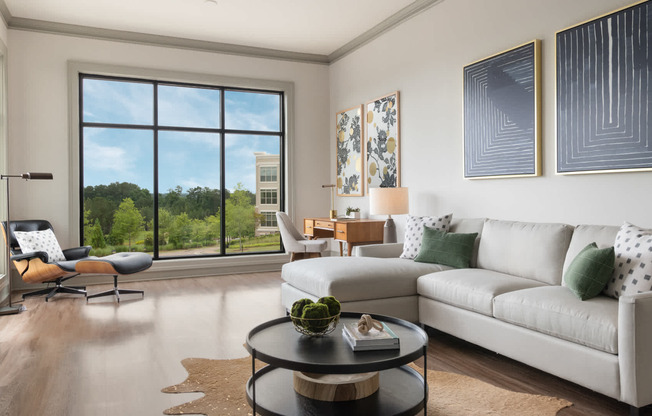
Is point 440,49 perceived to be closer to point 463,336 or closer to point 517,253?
point 517,253

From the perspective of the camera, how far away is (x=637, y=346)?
86.2 inches

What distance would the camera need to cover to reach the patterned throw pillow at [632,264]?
101 inches

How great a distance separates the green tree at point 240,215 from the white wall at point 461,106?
1.40 metres

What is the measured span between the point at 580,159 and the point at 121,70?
203 inches

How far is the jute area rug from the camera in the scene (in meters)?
2.37

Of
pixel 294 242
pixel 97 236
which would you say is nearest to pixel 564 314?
pixel 294 242

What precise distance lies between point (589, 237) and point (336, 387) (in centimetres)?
198

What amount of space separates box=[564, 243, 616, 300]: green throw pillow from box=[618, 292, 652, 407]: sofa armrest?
435 mm

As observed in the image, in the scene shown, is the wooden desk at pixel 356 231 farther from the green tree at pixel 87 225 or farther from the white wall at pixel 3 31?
the white wall at pixel 3 31

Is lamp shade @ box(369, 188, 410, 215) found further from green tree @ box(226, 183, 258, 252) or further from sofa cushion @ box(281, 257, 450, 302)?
green tree @ box(226, 183, 258, 252)

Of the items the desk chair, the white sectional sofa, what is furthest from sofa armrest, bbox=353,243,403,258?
the desk chair

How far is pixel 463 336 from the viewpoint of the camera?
3258 millimetres

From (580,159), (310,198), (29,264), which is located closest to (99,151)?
(29,264)

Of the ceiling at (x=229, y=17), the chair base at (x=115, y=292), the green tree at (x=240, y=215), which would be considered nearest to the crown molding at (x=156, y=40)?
the ceiling at (x=229, y=17)
